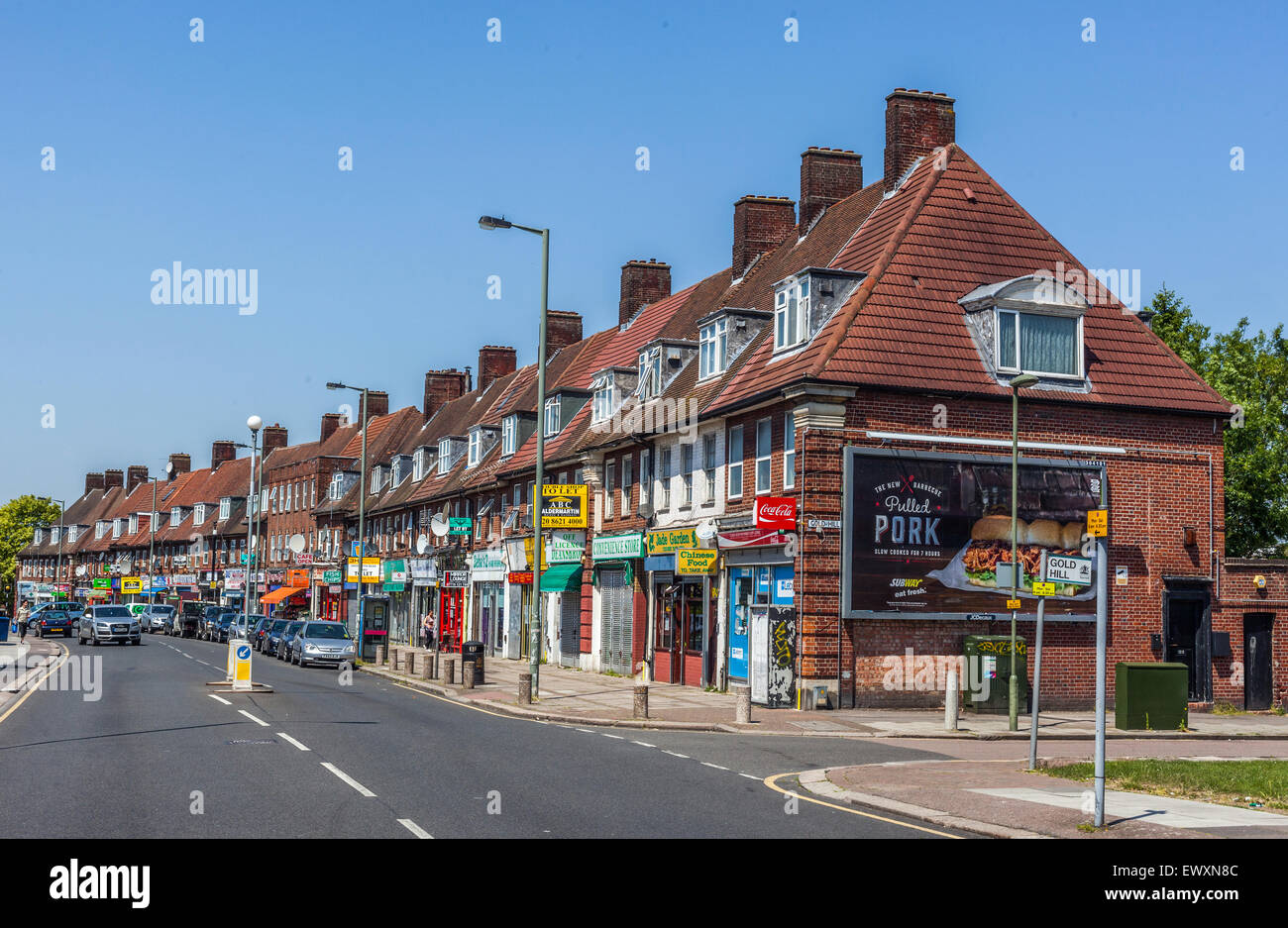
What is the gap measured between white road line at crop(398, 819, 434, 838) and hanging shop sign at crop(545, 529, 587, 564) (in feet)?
98.0

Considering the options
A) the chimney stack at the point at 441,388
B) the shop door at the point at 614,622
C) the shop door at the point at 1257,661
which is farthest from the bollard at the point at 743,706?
the chimney stack at the point at 441,388

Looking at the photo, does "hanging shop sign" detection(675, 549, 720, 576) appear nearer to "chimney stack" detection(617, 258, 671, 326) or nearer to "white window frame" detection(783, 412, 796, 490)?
"white window frame" detection(783, 412, 796, 490)

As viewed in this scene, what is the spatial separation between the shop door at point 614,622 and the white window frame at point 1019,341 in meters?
13.9

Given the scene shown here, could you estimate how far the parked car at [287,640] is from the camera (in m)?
46.0

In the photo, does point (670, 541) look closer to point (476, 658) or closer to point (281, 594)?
point (476, 658)

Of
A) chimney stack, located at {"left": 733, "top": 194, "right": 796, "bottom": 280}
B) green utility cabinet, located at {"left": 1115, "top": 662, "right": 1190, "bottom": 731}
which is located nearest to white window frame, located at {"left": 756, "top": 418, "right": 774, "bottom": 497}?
green utility cabinet, located at {"left": 1115, "top": 662, "right": 1190, "bottom": 731}

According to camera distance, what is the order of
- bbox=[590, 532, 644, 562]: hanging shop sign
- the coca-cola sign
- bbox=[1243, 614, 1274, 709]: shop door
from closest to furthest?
the coca-cola sign → bbox=[1243, 614, 1274, 709]: shop door → bbox=[590, 532, 644, 562]: hanging shop sign

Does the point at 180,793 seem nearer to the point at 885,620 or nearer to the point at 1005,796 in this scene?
the point at 1005,796

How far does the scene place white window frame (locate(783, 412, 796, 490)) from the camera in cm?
2830

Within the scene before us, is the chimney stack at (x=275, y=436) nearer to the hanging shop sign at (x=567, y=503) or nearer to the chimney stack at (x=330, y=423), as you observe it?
the chimney stack at (x=330, y=423)

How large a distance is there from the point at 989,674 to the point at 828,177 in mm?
17248

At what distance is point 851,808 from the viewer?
14.0 metres
